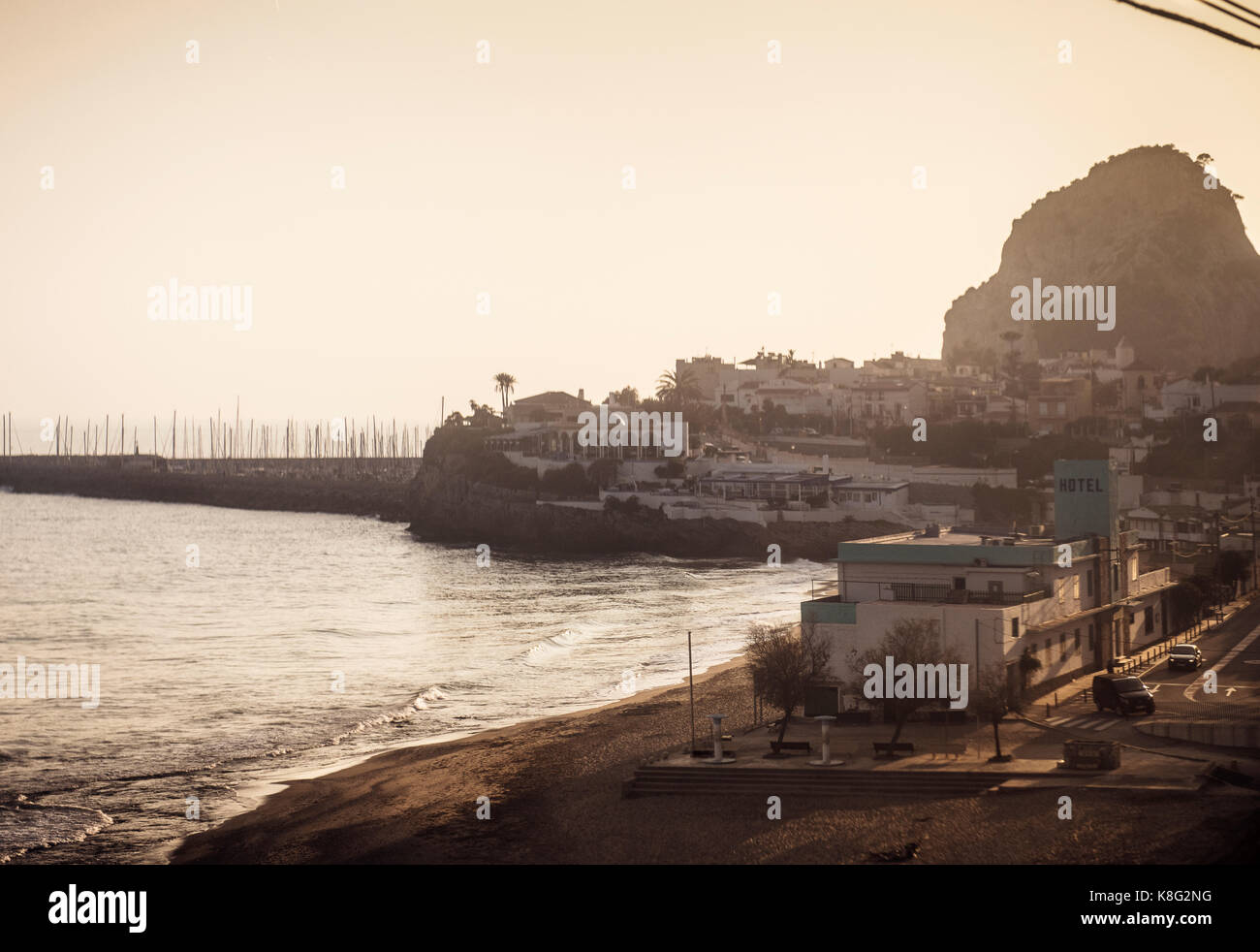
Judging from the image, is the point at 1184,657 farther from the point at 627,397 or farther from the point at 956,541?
the point at 627,397

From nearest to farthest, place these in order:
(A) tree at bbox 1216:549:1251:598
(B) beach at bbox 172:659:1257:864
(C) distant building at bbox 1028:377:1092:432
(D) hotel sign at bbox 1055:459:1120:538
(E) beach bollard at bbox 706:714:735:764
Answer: (B) beach at bbox 172:659:1257:864, (E) beach bollard at bbox 706:714:735:764, (D) hotel sign at bbox 1055:459:1120:538, (A) tree at bbox 1216:549:1251:598, (C) distant building at bbox 1028:377:1092:432

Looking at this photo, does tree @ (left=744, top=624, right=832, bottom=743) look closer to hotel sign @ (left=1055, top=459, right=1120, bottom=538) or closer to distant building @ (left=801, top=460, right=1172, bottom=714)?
distant building @ (left=801, top=460, right=1172, bottom=714)

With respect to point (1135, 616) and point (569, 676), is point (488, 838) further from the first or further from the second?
point (1135, 616)

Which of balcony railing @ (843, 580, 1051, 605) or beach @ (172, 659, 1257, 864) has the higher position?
balcony railing @ (843, 580, 1051, 605)

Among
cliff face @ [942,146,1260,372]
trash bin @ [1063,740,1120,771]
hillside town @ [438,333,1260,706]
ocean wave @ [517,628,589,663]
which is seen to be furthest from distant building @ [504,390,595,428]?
trash bin @ [1063,740,1120,771]

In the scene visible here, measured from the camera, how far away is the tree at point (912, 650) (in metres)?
24.8

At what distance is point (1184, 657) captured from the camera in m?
31.3

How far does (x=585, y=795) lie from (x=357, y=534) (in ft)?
284

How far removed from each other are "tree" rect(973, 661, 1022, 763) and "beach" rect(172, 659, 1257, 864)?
8.83ft

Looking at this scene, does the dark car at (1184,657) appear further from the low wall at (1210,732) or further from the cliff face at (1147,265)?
the cliff face at (1147,265)

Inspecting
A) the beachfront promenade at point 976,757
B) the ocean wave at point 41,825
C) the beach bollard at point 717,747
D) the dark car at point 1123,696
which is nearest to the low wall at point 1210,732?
the beachfront promenade at point 976,757

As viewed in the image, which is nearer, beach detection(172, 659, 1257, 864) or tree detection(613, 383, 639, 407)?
beach detection(172, 659, 1257, 864)

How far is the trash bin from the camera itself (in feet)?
69.2

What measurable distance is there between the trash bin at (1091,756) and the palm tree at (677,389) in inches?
3959
